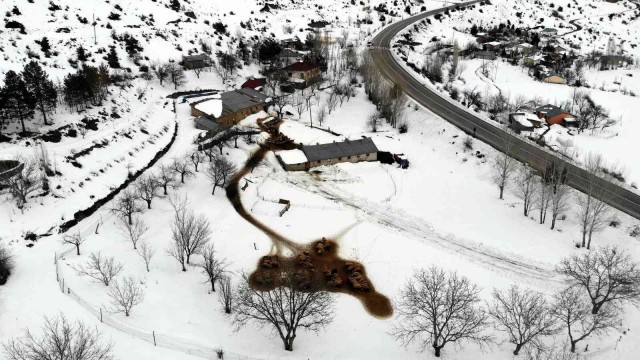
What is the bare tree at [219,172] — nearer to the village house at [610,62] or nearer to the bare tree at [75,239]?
the bare tree at [75,239]

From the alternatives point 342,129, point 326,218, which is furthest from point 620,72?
point 326,218

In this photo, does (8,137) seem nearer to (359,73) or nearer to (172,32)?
(172,32)

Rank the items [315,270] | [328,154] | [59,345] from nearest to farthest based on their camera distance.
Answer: [59,345]
[315,270]
[328,154]

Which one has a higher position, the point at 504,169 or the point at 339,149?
the point at 504,169

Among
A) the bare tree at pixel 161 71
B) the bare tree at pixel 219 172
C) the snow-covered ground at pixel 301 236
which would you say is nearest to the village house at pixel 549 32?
the snow-covered ground at pixel 301 236

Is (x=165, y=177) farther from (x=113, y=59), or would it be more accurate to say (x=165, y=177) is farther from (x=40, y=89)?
(x=113, y=59)

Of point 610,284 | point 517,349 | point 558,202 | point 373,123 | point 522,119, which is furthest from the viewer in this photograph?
point 373,123

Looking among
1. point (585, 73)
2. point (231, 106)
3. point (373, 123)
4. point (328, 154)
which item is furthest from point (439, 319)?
point (585, 73)

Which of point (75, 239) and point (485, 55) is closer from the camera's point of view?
point (75, 239)
